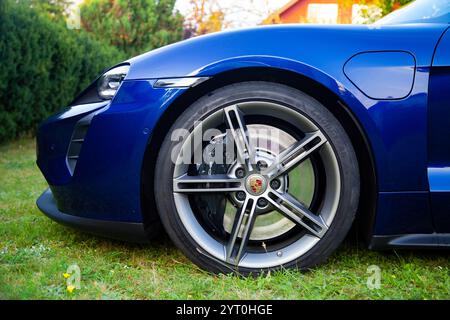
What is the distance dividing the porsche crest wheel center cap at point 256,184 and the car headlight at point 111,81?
2.44 ft

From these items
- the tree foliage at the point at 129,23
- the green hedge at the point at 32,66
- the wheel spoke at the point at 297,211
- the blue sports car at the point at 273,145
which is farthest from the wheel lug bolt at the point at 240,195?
the tree foliage at the point at 129,23

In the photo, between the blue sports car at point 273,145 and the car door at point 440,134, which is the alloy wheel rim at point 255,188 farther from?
the car door at point 440,134

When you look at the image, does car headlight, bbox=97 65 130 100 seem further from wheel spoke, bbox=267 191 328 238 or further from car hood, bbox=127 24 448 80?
wheel spoke, bbox=267 191 328 238

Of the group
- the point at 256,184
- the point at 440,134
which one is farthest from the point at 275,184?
the point at 440,134

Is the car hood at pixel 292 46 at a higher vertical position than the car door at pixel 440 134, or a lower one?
higher

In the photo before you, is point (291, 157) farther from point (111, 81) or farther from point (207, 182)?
point (111, 81)

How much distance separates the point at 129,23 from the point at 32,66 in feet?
24.8

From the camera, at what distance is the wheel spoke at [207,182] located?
187 centimetres

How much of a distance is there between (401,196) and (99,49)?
28.8 ft

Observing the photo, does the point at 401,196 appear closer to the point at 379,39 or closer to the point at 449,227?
the point at 449,227

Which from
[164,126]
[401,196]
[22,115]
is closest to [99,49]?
[22,115]

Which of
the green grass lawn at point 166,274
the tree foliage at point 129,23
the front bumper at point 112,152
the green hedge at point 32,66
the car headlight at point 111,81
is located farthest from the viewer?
the tree foliage at point 129,23

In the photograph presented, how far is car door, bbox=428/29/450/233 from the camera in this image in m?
1.75
